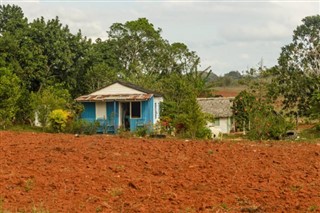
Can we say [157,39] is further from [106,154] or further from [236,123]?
[106,154]

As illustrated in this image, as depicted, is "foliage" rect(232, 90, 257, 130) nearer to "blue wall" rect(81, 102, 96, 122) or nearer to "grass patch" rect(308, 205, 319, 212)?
"blue wall" rect(81, 102, 96, 122)

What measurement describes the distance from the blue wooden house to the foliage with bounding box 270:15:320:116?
33.6 feet

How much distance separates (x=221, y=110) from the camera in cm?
3372

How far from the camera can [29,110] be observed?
99.1 feet

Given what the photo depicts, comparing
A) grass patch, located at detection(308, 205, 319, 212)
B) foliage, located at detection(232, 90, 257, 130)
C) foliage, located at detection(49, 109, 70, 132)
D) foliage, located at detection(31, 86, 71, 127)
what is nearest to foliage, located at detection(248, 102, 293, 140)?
foliage, located at detection(232, 90, 257, 130)

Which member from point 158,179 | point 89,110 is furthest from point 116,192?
point 89,110

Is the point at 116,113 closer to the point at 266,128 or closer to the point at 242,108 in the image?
the point at 242,108

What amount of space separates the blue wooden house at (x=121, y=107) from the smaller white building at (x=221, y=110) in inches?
234

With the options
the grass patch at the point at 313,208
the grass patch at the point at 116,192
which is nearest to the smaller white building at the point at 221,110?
the grass patch at the point at 116,192

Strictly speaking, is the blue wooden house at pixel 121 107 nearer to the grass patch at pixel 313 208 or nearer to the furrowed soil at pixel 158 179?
the furrowed soil at pixel 158 179

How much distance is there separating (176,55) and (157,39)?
83.2 inches

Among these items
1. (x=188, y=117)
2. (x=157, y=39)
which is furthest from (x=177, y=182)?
(x=157, y=39)

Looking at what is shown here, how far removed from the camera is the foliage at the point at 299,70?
34094 mm

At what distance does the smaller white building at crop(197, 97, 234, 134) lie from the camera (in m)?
33.3
